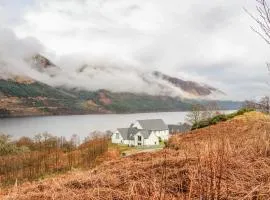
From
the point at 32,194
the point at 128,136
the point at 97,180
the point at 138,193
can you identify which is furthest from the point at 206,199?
the point at 128,136

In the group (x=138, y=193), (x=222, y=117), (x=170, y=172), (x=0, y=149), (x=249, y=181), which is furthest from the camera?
(x=0, y=149)

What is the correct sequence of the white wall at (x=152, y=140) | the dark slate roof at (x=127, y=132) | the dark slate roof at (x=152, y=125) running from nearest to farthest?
the white wall at (x=152, y=140), the dark slate roof at (x=127, y=132), the dark slate roof at (x=152, y=125)

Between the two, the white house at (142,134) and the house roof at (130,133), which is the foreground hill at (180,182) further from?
the house roof at (130,133)

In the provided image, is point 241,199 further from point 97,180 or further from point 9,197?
point 9,197

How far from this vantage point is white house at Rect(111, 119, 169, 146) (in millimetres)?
86750

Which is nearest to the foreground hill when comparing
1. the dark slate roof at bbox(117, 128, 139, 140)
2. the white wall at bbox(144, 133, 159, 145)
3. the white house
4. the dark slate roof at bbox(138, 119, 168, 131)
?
the white house

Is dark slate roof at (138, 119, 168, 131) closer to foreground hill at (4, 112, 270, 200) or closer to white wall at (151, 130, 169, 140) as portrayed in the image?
white wall at (151, 130, 169, 140)

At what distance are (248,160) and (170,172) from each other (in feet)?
4.26

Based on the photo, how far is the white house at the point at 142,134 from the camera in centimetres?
8675

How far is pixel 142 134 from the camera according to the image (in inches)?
3408

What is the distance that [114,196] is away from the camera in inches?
183

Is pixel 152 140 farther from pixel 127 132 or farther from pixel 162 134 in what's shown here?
pixel 127 132

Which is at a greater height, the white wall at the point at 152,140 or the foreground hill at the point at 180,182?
the foreground hill at the point at 180,182

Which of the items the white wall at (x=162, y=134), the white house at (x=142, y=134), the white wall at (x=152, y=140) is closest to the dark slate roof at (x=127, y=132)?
the white house at (x=142, y=134)
